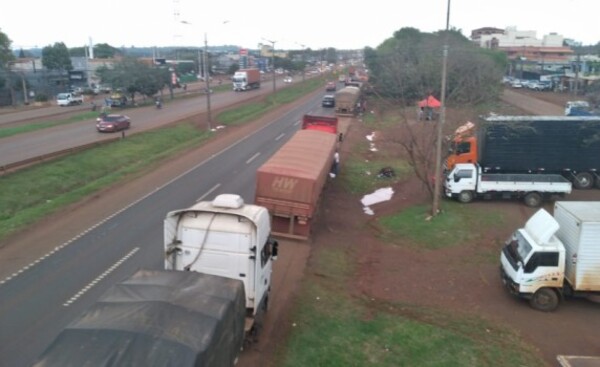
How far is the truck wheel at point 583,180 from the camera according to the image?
25.7 m

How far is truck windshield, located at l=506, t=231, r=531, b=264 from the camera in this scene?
45.2 feet

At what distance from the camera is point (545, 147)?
994 inches

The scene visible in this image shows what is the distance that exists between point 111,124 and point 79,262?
2723 cm

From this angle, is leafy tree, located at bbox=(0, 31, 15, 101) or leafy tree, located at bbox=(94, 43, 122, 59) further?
leafy tree, located at bbox=(94, 43, 122, 59)

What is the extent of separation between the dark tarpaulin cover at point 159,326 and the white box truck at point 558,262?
819 cm

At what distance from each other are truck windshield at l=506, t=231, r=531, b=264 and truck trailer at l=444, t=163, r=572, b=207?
8.55 m

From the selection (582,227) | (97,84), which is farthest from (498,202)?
(97,84)

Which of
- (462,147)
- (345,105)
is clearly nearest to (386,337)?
(462,147)

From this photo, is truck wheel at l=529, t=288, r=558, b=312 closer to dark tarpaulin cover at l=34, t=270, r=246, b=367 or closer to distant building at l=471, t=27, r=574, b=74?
dark tarpaulin cover at l=34, t=270, r=246, b=367

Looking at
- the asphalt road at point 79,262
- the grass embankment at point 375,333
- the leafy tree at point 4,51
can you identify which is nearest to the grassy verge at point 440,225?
the grass embankment at point 375,333

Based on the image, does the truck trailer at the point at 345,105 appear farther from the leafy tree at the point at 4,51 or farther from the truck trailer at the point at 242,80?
the leafy tree at the point at 4,51

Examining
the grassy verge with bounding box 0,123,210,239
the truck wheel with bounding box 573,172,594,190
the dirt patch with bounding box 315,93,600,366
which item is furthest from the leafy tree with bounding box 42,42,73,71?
the truck wheel with bounding box 573,172,594,190

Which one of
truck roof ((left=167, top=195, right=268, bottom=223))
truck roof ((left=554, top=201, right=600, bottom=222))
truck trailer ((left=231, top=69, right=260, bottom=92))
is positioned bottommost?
truck roof ((left=554, top=201, right=600, bottom=222))

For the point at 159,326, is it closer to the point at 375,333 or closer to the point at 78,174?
the point at 375,333
